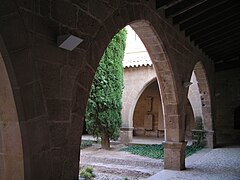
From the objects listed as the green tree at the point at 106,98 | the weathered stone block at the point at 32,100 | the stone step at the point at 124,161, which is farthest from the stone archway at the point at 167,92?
the green tree at the point at 106,98

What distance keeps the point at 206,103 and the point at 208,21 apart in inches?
148

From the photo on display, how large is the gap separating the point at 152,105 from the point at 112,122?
6.19 m

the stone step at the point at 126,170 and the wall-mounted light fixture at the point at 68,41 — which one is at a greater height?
the wall-mounted light fixture at the point at 68,41

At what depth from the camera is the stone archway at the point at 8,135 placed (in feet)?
5.84

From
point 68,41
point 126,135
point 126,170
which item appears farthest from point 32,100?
point 126,135

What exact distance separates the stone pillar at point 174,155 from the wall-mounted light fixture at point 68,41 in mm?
3568

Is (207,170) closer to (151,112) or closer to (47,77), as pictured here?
(47,77)

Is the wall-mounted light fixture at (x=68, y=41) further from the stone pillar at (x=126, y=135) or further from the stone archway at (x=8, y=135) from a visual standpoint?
the stone pillar at (x=126, y=135)

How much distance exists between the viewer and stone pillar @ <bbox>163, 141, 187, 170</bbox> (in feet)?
17.0

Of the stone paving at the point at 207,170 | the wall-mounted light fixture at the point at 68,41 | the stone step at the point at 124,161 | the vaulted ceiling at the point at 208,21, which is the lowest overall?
the stone step at the point at 124,161

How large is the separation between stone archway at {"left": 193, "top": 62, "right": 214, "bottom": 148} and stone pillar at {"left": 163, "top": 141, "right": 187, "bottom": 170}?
3.33 metres

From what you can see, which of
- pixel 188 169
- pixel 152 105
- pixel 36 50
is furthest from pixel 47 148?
pixel 152 105

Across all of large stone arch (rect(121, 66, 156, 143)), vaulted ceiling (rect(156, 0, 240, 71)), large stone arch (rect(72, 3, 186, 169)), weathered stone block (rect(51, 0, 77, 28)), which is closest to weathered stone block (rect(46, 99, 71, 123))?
large stone arch (rect(72, 3, 186, 169))

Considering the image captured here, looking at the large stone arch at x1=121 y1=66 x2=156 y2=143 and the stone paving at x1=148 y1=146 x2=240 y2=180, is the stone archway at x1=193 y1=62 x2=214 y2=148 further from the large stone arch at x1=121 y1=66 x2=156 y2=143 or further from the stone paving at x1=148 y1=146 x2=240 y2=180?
the large stone arch at x1=121 y1=66 x2=156 y2=143
